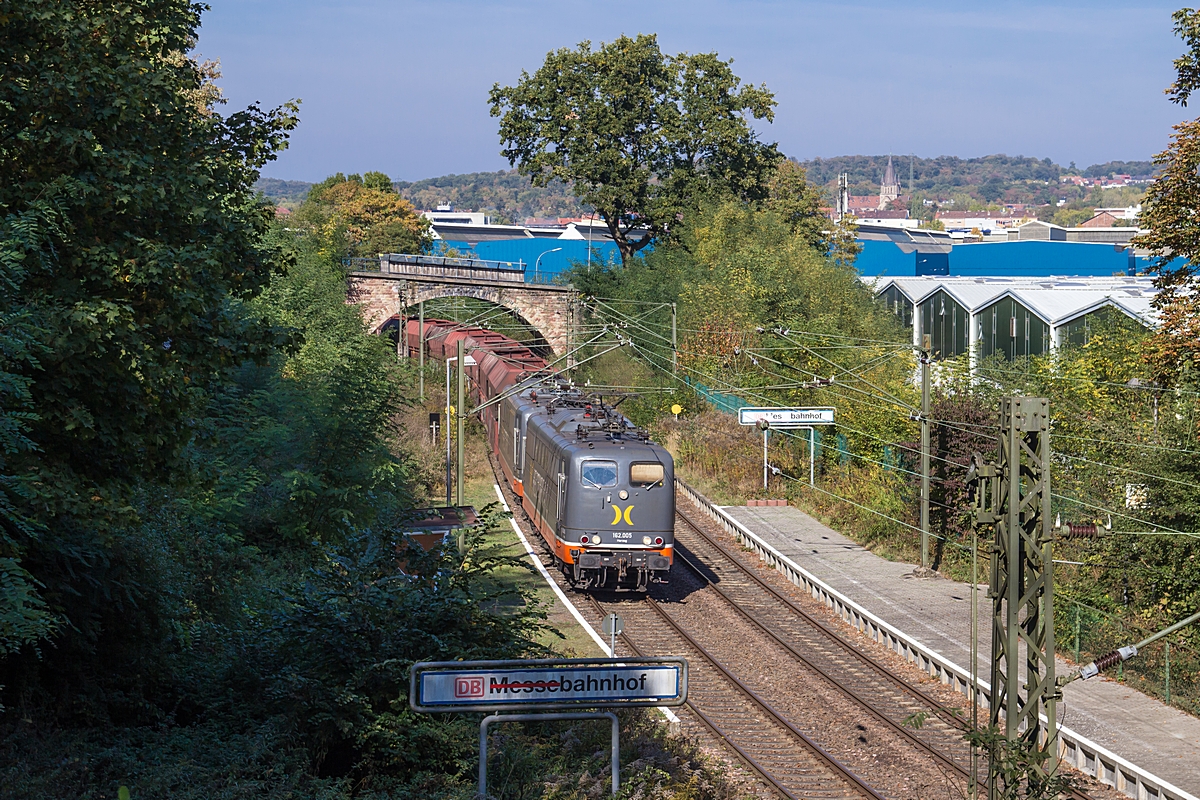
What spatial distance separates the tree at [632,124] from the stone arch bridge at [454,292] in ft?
17.8

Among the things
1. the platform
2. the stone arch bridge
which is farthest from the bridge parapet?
the platform

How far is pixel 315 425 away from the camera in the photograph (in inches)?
959

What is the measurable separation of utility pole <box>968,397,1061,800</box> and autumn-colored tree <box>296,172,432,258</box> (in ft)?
218

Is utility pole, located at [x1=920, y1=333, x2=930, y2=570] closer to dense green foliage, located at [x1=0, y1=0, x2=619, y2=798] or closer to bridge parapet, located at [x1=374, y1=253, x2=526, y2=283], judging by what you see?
dense green foliage, located at [x1=0, y1=0, x2=619, y2=798]

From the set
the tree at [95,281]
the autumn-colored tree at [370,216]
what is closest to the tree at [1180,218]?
the tree at [95,281]

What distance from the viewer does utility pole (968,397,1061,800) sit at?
11.6 m

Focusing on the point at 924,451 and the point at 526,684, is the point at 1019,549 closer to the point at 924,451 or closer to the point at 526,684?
the point at 526,684

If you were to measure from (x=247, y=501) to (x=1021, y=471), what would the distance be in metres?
16.6

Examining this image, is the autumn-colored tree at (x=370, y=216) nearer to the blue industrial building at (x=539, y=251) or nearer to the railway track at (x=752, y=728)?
the blue industrial building at (x=539, y=251)

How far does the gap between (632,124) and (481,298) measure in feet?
37.6

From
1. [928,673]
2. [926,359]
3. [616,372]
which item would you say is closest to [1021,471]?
[928,673]

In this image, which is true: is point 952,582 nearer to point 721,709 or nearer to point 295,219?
point 721,709

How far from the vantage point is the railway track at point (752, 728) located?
15.7 m

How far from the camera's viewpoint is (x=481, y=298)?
5284 centimetres
